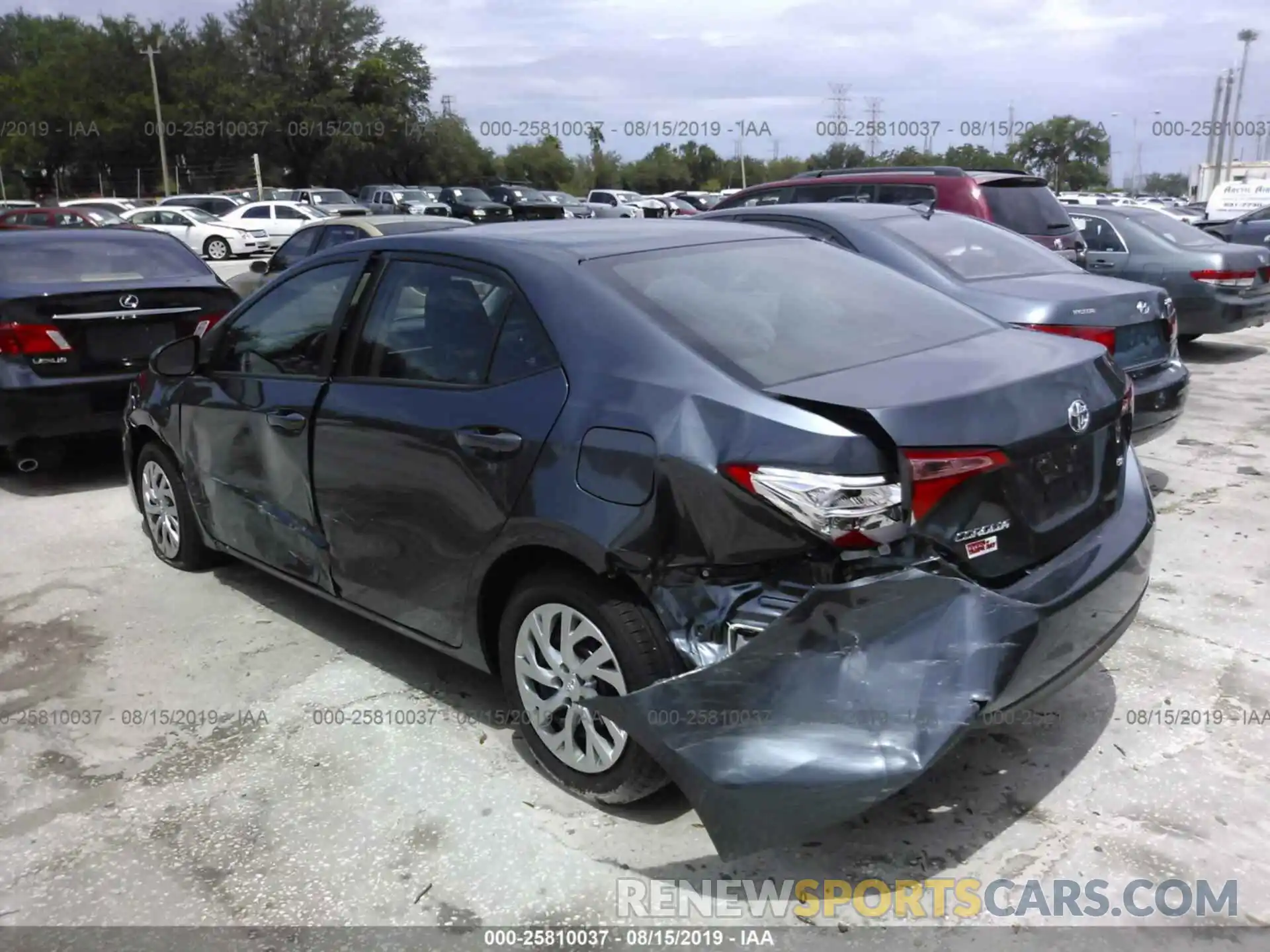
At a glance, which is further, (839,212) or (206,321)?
(206,321)

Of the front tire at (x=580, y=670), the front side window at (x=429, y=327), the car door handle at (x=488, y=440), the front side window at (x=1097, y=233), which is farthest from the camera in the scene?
the front side window at (x=1097, y=233)

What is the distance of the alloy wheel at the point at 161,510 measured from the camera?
532 centimetres

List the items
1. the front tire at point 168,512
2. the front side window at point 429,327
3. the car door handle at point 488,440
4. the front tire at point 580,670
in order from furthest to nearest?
1. the front tire at point 168,512
2. the front side window at point 429,327
3. the car door handle at point 488,440
4. the front tire at point 580,670

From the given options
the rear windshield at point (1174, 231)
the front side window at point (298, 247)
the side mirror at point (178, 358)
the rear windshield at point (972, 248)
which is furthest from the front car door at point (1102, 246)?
the side mirror at point (178, 358)

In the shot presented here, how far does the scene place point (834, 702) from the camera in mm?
2637

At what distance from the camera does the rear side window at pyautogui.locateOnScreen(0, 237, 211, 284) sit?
6.85m

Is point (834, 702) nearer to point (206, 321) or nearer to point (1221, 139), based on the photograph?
point (206, 321)

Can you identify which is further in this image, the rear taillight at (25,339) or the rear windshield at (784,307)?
the rear taillight at (25,339)

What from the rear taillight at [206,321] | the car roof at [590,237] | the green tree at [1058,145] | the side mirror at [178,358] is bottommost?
the rear taillight at [206,321]

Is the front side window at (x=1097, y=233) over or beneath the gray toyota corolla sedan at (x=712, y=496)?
over

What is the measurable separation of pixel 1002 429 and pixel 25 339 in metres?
5.90

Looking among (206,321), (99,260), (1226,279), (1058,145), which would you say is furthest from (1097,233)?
(1058,145)

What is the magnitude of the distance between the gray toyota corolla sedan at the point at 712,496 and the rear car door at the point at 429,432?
1 cm

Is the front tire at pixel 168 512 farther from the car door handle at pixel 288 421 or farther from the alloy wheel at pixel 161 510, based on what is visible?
the car door handle at pixel 288 421
